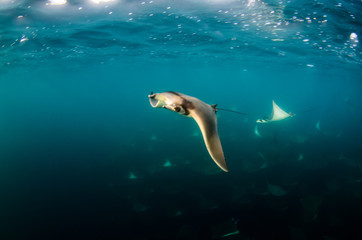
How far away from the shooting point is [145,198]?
879cm

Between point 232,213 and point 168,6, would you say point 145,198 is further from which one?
point 168,6

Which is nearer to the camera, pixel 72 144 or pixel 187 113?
pixel 187 113

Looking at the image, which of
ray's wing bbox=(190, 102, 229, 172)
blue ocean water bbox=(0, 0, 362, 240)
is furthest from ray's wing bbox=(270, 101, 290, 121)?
ray's wing bbox=(190, 102, 229, 172)

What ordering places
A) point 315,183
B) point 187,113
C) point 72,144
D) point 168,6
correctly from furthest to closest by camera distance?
point 72,144 < point 168,6 < point 315,183 < point 187,113

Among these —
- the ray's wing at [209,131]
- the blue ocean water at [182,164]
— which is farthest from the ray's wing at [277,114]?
the ray's wing at [209,131]

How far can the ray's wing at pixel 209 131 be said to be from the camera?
1.89m

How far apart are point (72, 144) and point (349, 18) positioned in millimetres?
21224

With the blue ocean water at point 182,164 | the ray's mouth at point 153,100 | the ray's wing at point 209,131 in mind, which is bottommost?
the blue ocean water at point 182,164

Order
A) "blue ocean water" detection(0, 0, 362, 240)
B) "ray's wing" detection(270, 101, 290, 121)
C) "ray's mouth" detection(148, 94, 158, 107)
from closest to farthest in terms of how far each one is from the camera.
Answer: "ray's mouth" detection(148, 94, 158, 107)
"blue ocean water" detection(0, 0, 362, 240)
"ray's wing" detection(270, 101, 290, 121)

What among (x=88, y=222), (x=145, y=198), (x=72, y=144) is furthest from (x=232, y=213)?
(x=72, y=144)

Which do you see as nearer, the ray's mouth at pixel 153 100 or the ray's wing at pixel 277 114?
the ray's mouth at pixel 153 100

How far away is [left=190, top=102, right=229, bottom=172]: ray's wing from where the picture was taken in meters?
1.89

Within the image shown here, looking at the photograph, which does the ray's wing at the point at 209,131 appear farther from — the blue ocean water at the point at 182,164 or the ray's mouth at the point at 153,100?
the blue ocean water at the point at 182,164

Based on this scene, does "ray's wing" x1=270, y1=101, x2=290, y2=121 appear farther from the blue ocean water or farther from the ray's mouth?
the ray's mouth
